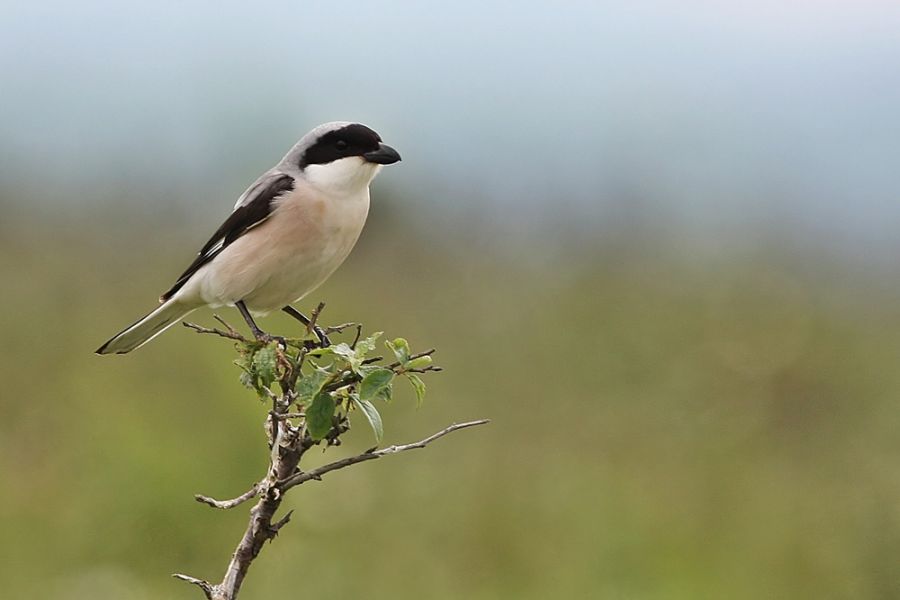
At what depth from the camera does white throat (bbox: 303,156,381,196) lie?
392cm

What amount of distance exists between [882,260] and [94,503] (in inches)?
300

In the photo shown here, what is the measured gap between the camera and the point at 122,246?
27.8ft

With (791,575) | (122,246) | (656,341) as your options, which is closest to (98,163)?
(122,246)

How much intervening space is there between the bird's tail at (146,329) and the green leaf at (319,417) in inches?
68.8

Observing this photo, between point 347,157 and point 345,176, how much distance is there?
62mm

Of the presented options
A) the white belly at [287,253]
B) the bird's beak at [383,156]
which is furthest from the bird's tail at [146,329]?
the bird's beak at [383,156]

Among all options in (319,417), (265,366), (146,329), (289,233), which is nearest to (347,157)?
(289,233)

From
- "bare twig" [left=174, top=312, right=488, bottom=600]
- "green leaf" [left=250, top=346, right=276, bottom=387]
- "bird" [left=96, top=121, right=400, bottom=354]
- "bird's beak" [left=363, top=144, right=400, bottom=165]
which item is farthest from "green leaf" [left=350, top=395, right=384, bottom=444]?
"bird's beak" [left=363, top=144, right=400, bottom=165]

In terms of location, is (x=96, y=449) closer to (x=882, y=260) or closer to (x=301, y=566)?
(x=301, y=566)

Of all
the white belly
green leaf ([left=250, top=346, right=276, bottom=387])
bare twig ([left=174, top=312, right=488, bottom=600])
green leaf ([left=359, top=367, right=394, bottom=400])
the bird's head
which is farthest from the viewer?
the bird's head

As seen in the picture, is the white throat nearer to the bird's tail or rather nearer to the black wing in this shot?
the black wing

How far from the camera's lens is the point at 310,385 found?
2.39 meters

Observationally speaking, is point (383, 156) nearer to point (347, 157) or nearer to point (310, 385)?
point (347, 157)

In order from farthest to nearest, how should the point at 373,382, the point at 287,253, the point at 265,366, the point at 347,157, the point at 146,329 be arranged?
1. the point at 146,329
2. the point at 347,157
3. the point at 287,253
4. the point at 265,366
5. the point at 373,382
